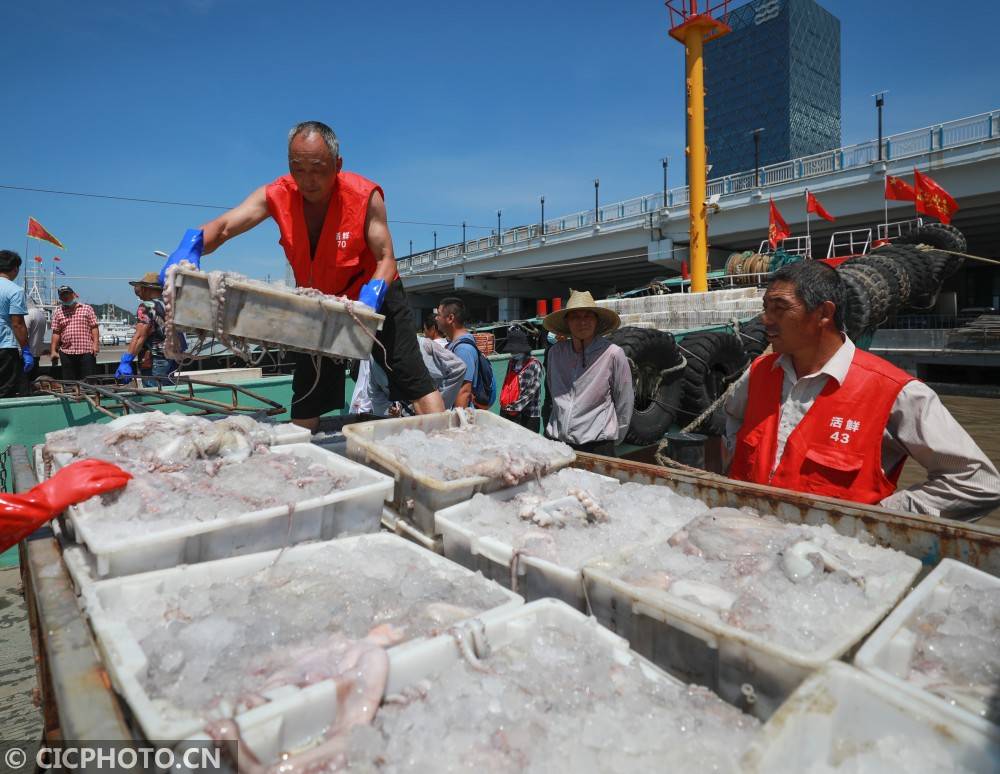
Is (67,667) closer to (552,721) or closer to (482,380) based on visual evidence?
(552,721)

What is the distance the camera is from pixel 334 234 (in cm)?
314

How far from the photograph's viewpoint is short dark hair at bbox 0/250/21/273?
6074mm

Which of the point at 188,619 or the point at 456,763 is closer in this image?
the point at 456,763

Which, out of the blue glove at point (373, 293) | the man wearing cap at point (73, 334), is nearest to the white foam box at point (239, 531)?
the blue glove at point (373, 293)

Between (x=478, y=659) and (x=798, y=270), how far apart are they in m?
2.21

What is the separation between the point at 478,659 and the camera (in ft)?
4.16

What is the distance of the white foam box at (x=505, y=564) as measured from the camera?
1.50 metres

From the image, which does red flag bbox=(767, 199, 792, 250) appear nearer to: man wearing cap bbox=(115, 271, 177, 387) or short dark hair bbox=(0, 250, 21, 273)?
man wearing cap bbox=(115, 271, 177, 387)

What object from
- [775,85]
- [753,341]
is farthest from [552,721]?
[775,85]

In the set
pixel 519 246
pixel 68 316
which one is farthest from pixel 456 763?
pixel 519 246

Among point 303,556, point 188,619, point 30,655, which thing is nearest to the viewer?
point 188,619

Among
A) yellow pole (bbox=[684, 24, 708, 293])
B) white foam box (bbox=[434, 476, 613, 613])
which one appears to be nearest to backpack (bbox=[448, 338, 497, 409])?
white foam box (bbox=[434, 476, 613, 613])

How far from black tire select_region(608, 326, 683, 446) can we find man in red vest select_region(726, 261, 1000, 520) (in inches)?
134

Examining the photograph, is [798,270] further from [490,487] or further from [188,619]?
[188,619]
